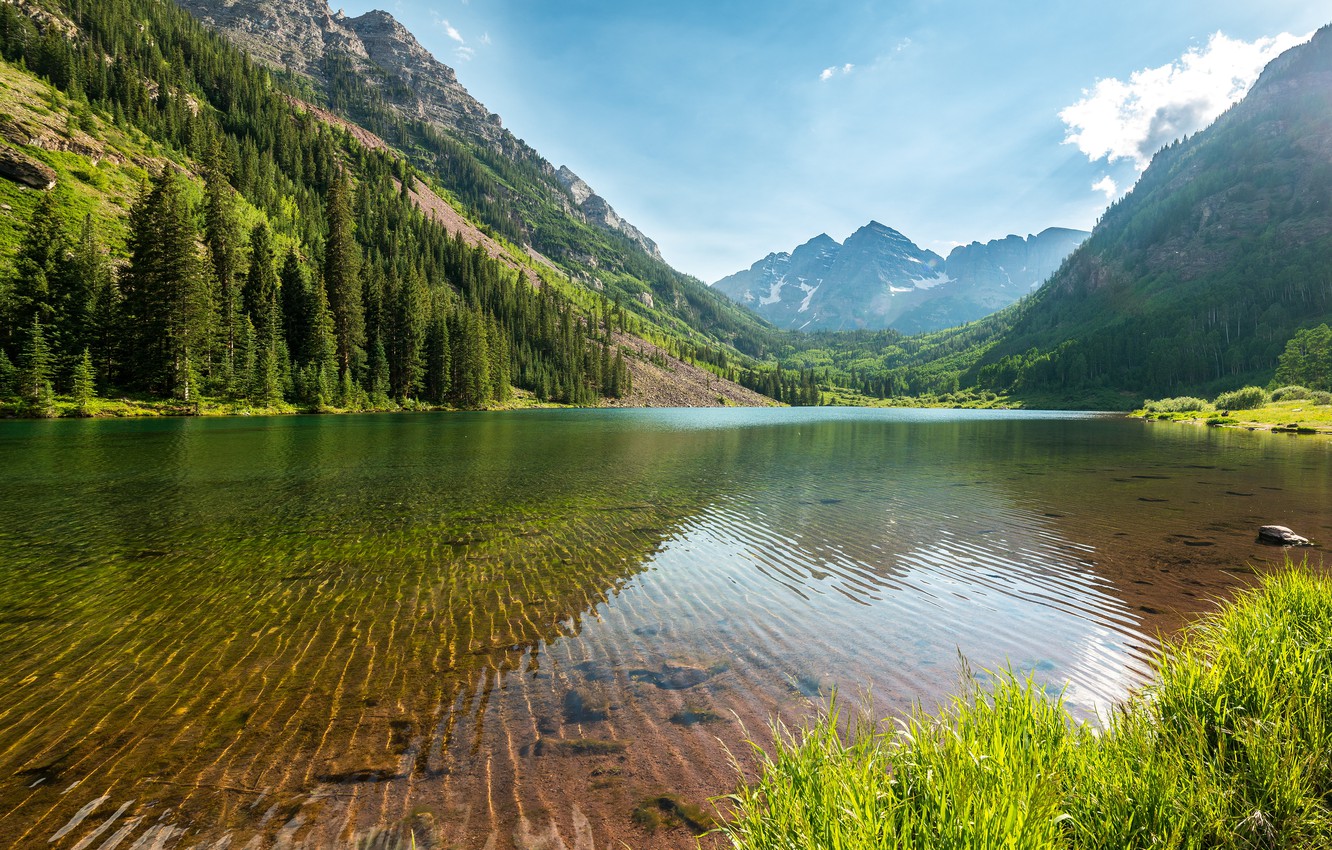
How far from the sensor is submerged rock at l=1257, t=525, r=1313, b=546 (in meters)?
17.5

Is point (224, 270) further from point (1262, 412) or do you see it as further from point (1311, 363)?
point (1311, 363)

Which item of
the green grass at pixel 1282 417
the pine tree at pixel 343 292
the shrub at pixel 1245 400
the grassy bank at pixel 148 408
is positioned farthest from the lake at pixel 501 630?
the shrub at pixel 1245 400

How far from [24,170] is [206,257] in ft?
103

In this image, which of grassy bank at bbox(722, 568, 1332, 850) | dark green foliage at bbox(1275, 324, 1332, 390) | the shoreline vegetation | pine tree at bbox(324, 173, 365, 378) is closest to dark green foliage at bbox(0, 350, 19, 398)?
pine tree at bbox(324, 173, 365, 378)

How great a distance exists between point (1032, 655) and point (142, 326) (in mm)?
101609

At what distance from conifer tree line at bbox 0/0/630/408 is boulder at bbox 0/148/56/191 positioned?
2.16m

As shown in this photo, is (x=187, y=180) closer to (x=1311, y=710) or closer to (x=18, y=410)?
(x=18, y=410)

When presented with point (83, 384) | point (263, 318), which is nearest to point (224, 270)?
point (263, 318)

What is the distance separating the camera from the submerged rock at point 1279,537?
57.4ft

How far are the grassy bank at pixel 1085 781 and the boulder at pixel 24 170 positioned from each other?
14072 cm

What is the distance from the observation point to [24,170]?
8669cm

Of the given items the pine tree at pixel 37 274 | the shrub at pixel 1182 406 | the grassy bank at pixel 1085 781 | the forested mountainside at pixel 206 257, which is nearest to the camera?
the grassy bank at pixel 1085 781

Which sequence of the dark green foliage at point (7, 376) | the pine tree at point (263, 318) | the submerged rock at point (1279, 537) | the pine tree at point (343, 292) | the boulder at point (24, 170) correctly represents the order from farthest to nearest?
the pine tree at point (343, 292), the boulder at point (24, 170), the pine tree at point (263, 318), the dark green foliage at point (7, 376), the submerged rock at point (1279, 537)

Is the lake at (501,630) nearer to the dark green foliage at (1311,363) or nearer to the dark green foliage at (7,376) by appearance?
the dark green foliage at (7,376)
